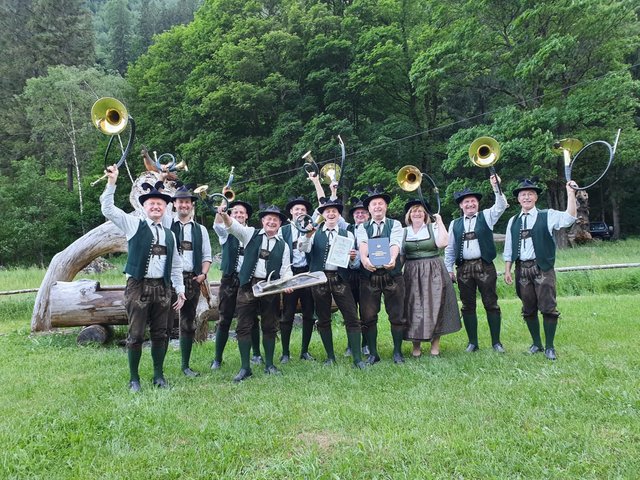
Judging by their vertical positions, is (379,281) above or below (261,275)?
below

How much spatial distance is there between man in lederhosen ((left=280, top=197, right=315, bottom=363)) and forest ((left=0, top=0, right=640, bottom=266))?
48.2ft

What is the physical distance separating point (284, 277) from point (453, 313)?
2470mm

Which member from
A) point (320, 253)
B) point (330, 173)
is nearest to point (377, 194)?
point (320, 253)

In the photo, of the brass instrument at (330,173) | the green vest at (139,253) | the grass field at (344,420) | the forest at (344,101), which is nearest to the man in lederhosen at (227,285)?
the grass field at (344,420)

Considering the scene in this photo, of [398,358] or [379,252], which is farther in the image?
[398,358]

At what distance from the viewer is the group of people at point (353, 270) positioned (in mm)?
5586

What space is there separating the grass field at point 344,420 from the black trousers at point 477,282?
68 cm

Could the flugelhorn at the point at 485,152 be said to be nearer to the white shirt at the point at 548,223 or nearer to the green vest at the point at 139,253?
the white shirt at the point at 548,223

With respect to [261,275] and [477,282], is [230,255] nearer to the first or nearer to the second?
[261,275]

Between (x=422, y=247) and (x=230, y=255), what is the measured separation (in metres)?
2.58

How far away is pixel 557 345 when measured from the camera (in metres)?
6.54

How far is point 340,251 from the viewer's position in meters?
5.89

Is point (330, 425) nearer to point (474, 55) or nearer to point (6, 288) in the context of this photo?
point (6, 288)

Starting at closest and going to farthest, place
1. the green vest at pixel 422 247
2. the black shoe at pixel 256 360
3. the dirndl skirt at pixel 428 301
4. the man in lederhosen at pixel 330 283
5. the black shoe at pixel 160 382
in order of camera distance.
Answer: the black shoe at pixel 160 382 < the man in lederhosen at pixel 330 283 < the dirndl skirt at pixel 428 301 < the green vest at pixel 422 247 < the black shoe at pixel 256 360
